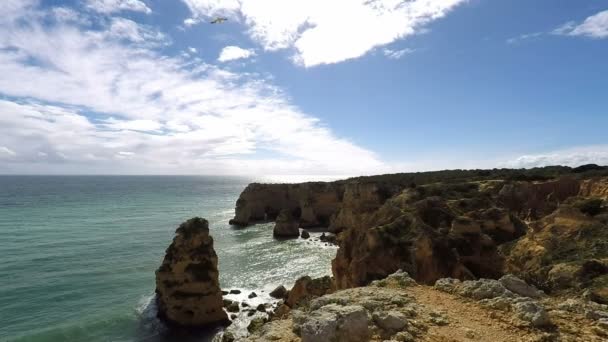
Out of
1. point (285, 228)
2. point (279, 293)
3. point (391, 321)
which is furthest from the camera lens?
point (285, 228)

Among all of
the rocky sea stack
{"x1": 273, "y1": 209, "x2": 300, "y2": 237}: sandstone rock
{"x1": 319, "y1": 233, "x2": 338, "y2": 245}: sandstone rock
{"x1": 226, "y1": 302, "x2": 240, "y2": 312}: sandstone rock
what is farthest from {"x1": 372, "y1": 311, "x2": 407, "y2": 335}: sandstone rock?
{"x1": 273, "y1": 209, "x2": 300, "y2": 237}: sandstone rock

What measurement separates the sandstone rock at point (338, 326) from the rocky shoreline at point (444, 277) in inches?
0.9

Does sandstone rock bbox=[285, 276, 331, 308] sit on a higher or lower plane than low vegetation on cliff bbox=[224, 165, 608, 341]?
lower

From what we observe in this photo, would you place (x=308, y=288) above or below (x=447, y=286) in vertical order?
below

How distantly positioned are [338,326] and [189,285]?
29819mm

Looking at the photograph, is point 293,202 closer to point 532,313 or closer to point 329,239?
point 329,239

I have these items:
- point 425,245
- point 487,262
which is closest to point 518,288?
point 425,245

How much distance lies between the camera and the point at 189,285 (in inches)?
1394

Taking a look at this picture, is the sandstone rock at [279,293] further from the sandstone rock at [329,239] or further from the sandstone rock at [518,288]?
the sandstone rock at [518,288]

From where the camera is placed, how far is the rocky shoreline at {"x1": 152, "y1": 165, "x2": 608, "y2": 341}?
977 cm

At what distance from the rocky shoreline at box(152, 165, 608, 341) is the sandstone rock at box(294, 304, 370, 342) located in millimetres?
24

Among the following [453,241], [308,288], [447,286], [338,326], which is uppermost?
[338,326]

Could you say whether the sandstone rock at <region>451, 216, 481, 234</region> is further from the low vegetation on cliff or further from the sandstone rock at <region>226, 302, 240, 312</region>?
the sandstone rock at <region>226, 302, 240, 312</region>

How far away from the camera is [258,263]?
55656 millimetres
